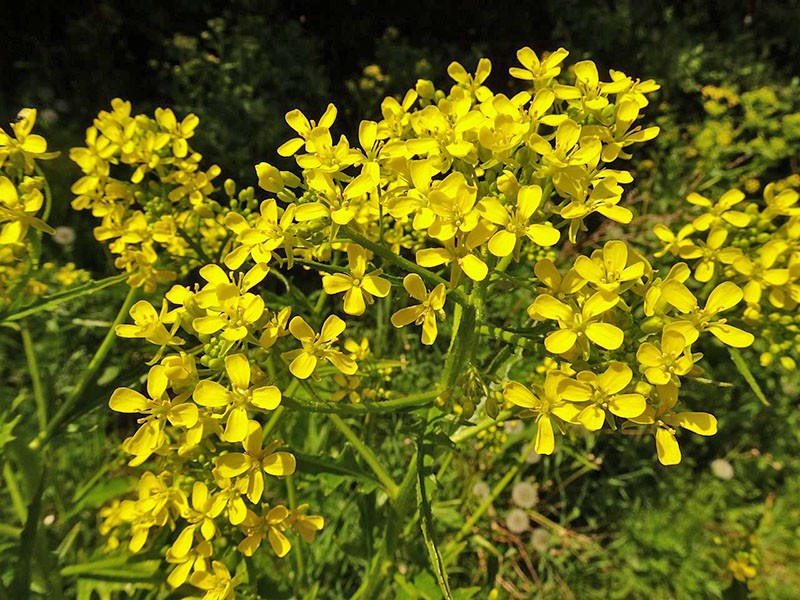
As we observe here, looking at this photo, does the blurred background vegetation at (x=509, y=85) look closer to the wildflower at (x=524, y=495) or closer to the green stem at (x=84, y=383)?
the wildflower at (x=524, y=495)

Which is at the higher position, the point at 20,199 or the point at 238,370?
the point at 20,199

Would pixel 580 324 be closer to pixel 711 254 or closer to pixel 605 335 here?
pixel 605 335

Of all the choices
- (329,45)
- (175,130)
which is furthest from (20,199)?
(329,45)

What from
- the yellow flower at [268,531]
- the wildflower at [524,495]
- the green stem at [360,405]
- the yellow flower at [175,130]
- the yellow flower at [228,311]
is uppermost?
the yellow flower at [175,130]

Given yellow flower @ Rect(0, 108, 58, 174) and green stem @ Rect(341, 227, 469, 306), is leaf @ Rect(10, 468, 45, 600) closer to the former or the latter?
yellow flower @ Rect(0, 108, 58, 174)

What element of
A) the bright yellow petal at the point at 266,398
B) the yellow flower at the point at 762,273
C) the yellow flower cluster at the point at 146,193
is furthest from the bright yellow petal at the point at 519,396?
the yellow flower cluster at the point at 146,193

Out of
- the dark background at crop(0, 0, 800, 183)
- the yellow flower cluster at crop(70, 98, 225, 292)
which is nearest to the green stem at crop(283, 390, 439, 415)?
the yellow flower cluster at crop(70, 98, 225, 292)
